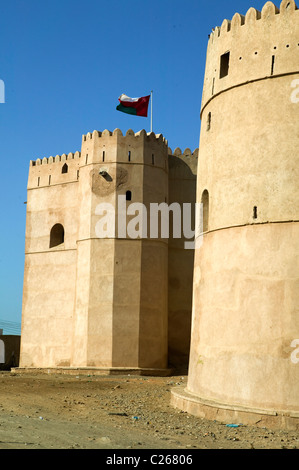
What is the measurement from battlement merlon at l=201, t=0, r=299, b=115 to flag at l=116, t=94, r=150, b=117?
8948 mm

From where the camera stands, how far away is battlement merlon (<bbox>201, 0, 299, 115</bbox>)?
10.5m

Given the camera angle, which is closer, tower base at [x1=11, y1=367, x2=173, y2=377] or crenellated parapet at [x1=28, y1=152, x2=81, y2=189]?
tower base at [x1=11, y1=367, x2=173, y2=377]

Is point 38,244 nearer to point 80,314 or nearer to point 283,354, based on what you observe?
point 80,314

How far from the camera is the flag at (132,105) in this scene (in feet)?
67.2

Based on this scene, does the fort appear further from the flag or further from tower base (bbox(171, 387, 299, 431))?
the flag

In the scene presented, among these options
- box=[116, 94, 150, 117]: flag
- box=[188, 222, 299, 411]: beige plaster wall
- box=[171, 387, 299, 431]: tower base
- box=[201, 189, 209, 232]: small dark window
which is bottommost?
box=[171, 387, 299, 431]: tower base

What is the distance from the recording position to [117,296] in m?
18.9

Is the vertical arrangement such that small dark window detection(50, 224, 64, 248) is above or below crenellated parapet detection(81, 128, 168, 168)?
below

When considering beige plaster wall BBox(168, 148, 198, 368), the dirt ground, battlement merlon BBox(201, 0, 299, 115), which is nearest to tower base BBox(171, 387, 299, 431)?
the dirt ground

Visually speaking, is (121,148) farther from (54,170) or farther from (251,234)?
(251,234)

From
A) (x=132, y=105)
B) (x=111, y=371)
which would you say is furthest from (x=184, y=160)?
(x=111, y=371)

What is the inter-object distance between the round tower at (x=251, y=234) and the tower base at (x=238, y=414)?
2cm
